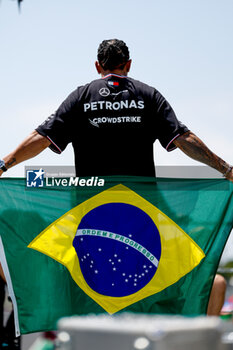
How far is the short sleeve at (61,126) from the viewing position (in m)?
3.78

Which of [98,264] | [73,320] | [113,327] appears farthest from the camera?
[98,264]

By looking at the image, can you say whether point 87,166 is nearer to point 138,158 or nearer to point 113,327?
point 138,158

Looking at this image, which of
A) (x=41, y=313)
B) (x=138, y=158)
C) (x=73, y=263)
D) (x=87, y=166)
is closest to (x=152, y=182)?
(x=138, y=158)

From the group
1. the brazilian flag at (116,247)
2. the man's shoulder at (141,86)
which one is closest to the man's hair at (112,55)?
the man's shoulder at (141,86)

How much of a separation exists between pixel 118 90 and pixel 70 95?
329 mm

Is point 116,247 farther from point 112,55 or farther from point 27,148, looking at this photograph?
point 112,55

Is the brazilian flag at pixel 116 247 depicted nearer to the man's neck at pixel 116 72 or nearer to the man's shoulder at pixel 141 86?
the man's shoulder at pixel 141 86

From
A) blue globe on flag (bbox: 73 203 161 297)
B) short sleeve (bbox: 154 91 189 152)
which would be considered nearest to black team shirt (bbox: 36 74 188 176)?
short sleeve (bbox: 154 91 189 152)

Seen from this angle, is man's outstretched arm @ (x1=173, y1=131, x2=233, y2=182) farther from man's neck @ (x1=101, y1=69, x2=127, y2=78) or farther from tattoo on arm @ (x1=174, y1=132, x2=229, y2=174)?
man's neck @ (x1=101, y1=69, x2=127, y2=78)

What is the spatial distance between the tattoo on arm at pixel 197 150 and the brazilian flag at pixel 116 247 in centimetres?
24

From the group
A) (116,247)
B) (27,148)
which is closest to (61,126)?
(27,148)

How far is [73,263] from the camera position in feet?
12.4

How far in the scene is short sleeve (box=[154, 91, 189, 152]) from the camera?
148 inches

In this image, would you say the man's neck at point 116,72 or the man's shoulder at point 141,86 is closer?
the man's shoulder at point 141,86
